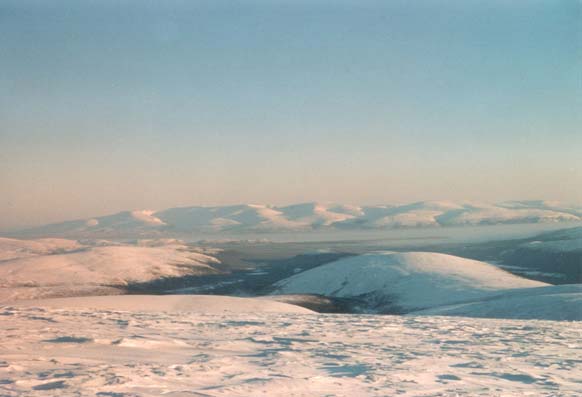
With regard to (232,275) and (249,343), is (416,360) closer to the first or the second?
(249,343)

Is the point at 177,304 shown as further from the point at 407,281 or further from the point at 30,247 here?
the point at 30,247

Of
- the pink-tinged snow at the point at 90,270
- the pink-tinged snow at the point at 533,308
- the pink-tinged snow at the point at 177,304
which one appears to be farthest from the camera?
the pink-tinged snow at the point at 90,270

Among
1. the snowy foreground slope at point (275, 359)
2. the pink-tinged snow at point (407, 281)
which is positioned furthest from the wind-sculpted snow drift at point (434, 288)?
the snowy foreground slope at point (275, 359)

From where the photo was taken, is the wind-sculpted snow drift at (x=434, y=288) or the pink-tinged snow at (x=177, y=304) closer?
the wind-sculpted snow drift at (x=434, y=288)

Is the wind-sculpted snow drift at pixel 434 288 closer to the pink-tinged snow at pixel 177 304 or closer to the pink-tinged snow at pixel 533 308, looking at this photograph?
the pink-tinged snow at pixel 533 308

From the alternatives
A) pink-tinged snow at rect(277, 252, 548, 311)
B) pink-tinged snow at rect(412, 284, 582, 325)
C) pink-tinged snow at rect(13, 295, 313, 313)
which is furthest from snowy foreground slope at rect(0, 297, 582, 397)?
pink-tinged snow at rect(277, 252, 548, 311)

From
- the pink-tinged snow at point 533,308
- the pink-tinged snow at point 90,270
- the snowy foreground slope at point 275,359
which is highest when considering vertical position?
the snowy foreground slope at point 275,359
